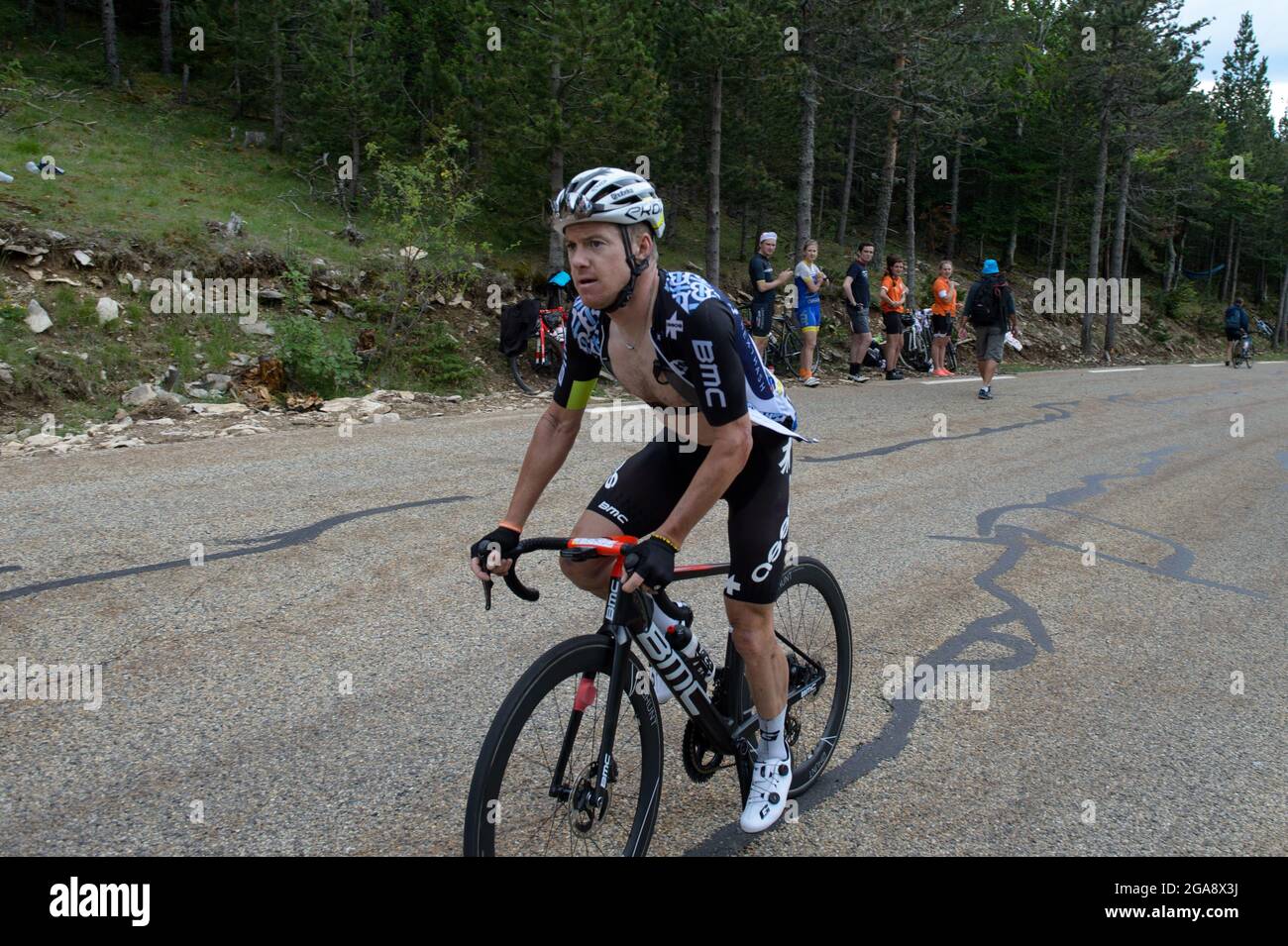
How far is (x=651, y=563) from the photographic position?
256cm

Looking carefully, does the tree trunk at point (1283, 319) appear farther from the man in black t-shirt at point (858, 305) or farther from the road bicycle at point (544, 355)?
the road bicycle at point (544, 355)

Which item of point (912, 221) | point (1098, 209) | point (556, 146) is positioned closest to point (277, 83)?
point (556, 146)

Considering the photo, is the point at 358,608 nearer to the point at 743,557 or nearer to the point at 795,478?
the point at 743,557

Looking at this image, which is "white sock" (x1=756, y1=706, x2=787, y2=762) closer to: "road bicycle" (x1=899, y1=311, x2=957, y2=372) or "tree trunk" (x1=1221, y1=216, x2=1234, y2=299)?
"road bicycle" (x1=899, y1=311, x2=957, y2=372)

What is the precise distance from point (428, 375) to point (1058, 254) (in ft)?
175

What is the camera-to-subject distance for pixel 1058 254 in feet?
190

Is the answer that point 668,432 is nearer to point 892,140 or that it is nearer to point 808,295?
point 808,295

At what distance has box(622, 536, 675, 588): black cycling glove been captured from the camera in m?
2.56

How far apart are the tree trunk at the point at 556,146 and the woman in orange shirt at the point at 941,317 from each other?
747 cm

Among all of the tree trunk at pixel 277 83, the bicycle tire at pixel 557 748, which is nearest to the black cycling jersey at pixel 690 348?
the bicycle tire at pixel 557 748

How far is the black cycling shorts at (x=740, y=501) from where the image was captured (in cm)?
315

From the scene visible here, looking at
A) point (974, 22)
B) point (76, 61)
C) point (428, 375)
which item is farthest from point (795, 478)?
point (76, 61)

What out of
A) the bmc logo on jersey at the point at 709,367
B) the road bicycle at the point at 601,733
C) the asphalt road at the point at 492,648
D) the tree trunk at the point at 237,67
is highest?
the tree trunk at the point at 237,67

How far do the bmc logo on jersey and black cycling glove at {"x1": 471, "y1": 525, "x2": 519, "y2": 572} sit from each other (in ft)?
2.39
